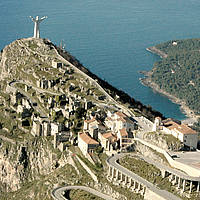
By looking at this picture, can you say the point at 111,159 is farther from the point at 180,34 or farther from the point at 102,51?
the point at 180,34

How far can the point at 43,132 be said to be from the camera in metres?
64.9

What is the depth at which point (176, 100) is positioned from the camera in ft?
431

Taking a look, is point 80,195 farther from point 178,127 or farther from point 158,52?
point 158,52

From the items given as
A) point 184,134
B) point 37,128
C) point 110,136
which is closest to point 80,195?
point 110,136

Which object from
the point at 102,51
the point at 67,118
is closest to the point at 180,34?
the point at 102,51

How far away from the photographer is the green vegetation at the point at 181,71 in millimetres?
135750

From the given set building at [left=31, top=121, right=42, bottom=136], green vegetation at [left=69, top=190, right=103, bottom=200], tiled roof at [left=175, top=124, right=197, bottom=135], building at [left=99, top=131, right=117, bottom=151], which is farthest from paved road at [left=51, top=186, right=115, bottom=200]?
building at [left=31, top=121, right=42, bottom=136]

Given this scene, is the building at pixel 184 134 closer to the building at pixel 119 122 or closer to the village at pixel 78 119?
the village at pixel 78 119

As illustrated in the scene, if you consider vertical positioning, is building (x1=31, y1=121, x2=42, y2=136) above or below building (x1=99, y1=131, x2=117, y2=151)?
below

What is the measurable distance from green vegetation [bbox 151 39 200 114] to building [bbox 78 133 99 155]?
67.3 m

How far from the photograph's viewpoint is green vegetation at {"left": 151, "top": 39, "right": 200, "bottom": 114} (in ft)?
445

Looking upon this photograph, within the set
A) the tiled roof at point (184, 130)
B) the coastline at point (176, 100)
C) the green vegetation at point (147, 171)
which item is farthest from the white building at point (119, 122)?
the coastline at point (176, 100)

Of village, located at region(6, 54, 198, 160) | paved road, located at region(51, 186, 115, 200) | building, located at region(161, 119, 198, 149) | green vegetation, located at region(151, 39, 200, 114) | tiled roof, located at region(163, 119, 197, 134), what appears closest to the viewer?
paved road, located at region(51, 186, 115, 200)

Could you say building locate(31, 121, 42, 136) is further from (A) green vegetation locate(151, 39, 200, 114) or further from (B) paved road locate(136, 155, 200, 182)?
(A) green vegetation locate(151, 39, 200, 114)
